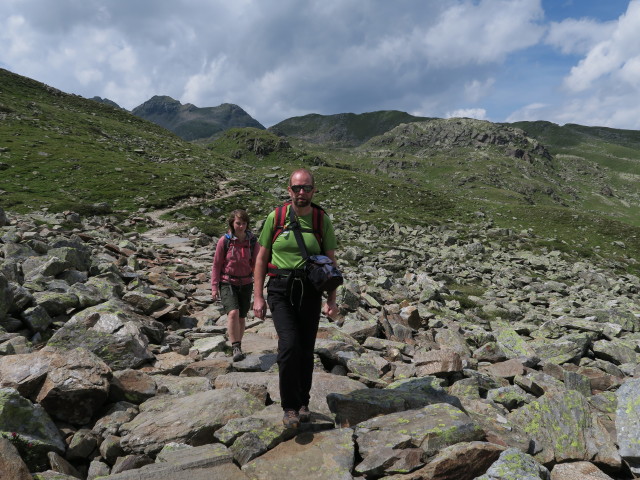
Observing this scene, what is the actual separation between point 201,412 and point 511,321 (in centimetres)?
1742

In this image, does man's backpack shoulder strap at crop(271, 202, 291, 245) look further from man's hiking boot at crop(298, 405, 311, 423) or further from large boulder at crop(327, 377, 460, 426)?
large boulder at crop(327, 377, 460, 426)

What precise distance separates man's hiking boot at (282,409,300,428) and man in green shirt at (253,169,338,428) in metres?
0.02

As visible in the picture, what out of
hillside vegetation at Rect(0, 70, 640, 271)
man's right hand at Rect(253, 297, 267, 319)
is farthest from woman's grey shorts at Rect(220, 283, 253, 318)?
hillside vegetation at Rect(0, 70, 640, 271)

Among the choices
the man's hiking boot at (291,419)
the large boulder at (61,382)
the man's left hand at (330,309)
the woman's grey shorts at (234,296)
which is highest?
the man's left hand at (330,309)

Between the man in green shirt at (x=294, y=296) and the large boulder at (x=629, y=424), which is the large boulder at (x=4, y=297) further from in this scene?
the large boulder at (x=629, y=424)

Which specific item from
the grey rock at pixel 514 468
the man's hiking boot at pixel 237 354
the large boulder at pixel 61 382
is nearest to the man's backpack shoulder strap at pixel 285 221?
the large boulder at pixel 61 382

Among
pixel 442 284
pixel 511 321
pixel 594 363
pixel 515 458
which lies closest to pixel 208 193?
pixel 442 284

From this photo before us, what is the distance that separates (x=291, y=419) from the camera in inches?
218

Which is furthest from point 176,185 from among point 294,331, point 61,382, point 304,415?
point 304,415

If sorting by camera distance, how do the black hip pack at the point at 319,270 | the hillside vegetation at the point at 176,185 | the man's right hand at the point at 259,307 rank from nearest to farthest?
the black hip pack at the point at 319,270
the man's right hand at the point at 259,307
the hillside vegetation at the point at 176,185

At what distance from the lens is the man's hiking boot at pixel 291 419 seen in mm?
5496

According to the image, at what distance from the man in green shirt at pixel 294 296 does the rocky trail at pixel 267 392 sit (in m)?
0.57

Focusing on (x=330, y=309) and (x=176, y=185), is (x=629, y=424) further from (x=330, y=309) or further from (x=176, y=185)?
(x=176, y=185)

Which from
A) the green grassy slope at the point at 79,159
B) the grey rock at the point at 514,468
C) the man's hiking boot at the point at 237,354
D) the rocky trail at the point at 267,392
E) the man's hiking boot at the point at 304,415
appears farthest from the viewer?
the green grassy slope at the point at 79,159
